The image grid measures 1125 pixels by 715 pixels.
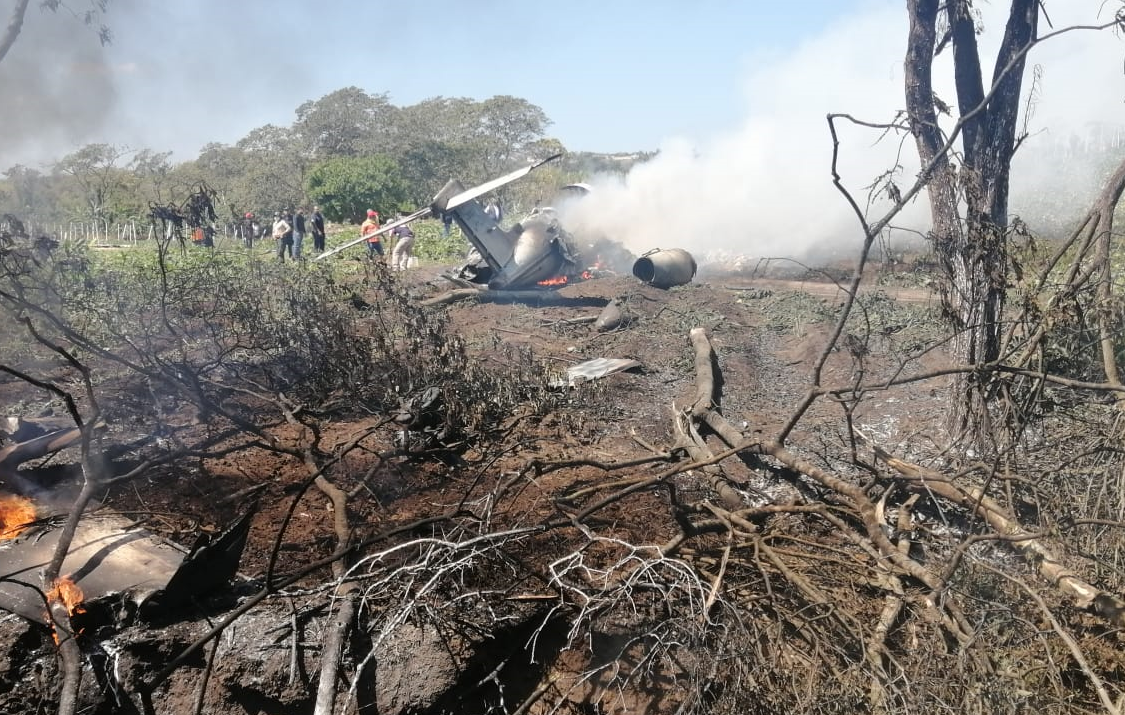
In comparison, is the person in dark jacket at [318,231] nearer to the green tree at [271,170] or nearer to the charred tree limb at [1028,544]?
the green tree at [271,170]

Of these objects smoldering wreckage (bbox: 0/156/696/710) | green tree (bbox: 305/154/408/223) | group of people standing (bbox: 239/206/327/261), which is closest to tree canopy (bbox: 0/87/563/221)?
green tree (bbox: 305/154/408/223)

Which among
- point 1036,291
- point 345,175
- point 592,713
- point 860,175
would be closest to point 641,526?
point 592,713

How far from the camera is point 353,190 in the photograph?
2644 cm

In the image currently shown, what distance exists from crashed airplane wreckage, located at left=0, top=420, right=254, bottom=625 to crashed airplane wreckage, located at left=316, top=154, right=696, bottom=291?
289 inches

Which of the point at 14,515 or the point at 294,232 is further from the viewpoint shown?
the point at 294,232

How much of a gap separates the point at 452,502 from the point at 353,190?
23877mm

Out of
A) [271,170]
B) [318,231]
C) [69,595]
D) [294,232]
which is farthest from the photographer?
[271,170]

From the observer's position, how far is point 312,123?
37.8 metres

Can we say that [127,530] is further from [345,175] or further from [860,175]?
[345,175]

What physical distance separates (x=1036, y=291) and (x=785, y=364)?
12.1 ft

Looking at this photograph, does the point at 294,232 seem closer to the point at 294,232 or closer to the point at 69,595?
the point at 294,232

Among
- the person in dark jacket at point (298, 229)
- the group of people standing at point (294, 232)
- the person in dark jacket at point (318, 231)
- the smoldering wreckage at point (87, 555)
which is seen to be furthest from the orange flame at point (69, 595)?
the person in dark jacket at point (318, 231)

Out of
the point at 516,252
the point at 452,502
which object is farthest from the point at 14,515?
the point at 516,252

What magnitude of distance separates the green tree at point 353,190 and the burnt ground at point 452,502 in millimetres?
19348
